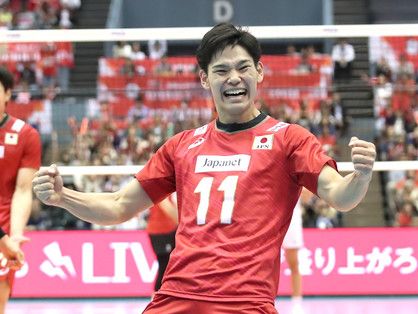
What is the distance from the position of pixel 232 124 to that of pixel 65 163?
9965 mm

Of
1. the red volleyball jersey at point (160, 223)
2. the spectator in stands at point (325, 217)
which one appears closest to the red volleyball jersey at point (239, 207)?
the red volleyball jersey at point (160, 223)

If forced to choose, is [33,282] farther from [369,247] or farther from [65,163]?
[369,247]

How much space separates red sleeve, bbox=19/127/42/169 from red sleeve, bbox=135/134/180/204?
2407 mm

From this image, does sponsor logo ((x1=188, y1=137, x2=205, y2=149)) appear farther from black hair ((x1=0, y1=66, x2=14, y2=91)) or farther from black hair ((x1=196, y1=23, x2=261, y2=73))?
black hair ((x1=0, y1=66, x2=14, y2=91))

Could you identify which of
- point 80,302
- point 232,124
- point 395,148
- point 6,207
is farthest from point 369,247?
point 232,124

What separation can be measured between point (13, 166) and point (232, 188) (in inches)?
116

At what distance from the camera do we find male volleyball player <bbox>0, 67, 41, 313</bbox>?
6293mm

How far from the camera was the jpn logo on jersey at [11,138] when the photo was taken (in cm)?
638

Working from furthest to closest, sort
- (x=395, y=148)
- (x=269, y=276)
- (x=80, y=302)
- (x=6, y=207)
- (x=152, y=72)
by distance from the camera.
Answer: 1. (x=152, y=72)
2. (x=395, y=148)
3. (x=80, y=302)
4. (x=6, y=207)
5. (x=269, y=276)

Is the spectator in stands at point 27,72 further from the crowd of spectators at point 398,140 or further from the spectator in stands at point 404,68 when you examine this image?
the crowd of spectators at point 398,140

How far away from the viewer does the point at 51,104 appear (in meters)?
13.7

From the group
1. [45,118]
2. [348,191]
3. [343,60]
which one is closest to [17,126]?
[348,191]

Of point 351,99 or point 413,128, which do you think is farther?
point 351,99

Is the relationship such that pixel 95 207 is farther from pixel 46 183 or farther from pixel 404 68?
pixel 404 68
